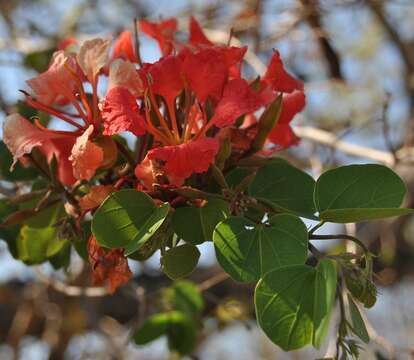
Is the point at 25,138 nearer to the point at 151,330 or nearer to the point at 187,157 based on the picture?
the point at 187,157

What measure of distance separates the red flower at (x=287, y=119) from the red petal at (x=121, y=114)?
10.0 inches

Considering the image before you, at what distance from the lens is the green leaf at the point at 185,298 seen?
154cm

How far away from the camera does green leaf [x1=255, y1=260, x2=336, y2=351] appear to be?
2.32 feet

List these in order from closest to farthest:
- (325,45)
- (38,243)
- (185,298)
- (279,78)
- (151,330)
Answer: (279,78)
(38,243)
(151,330)
(185,298)
(325,45)

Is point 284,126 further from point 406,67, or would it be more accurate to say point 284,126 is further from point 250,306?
point 406,67

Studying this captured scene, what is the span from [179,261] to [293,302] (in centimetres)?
16

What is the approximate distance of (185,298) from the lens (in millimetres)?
1552

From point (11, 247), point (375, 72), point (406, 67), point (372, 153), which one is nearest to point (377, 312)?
point (375, 72)

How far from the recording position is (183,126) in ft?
2.96

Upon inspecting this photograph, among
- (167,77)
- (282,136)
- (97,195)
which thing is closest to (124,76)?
(167,77)

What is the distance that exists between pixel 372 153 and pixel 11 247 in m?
0.98

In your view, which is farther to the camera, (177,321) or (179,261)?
(177,321)

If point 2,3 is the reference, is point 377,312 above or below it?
below

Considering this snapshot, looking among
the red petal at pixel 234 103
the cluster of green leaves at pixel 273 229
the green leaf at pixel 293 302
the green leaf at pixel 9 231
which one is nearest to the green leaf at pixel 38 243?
the green leaf at pixel 9 231
